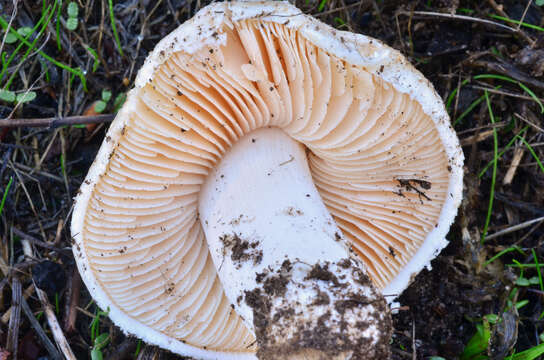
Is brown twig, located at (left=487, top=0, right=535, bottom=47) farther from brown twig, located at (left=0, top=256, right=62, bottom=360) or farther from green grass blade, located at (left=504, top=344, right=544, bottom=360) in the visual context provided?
brown twig, located at (left=0, top=256, right=62, bottom=360)

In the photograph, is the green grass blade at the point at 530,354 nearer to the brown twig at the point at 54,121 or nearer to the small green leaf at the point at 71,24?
the brown twig at the point at 54,121

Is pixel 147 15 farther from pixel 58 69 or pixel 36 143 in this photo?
pixel 36 143

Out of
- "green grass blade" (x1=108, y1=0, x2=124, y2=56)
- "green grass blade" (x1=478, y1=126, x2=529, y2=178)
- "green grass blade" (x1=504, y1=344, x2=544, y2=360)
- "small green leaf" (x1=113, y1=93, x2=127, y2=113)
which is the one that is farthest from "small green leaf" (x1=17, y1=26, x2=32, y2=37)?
"green grass blade" (x1=504, y1=344, x2=544, y2=360)

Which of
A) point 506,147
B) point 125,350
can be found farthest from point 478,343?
point 125,350

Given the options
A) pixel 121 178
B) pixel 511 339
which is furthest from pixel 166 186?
pixel 511 339

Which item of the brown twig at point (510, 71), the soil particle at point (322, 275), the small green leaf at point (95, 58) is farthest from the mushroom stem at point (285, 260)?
the brown twig at point (510, 71)

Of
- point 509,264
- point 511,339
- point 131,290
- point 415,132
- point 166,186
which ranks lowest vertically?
point 511,339
